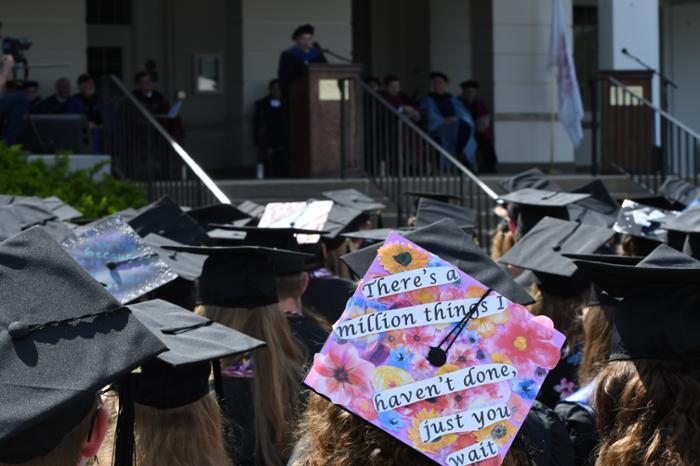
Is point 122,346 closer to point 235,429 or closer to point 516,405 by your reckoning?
point 516,405

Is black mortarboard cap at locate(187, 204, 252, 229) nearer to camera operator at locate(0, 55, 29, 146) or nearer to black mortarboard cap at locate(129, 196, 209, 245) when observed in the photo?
black mortarboard cap at locate(129, 196, 209, 245)

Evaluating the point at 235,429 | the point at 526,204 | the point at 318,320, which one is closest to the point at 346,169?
the point at 526,204

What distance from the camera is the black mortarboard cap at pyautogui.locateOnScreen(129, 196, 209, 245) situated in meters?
6.55

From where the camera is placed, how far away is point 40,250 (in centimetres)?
242

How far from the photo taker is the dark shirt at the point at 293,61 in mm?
14641

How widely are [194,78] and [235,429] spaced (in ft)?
48.1

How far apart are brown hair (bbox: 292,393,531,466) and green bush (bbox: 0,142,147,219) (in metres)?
8.66

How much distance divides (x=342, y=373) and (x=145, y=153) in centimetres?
1086

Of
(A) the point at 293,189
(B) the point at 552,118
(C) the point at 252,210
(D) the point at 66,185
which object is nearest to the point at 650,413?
(C) the point at 252,210

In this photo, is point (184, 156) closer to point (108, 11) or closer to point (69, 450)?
point (108, 11)

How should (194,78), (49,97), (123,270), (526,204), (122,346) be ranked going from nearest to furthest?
(122,346) < (123,270) < (526,204) < (49,97) < (194,78)

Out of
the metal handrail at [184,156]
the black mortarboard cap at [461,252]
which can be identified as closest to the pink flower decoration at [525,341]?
the black mortarboard cap at [461,252]

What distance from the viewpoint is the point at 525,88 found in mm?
17375

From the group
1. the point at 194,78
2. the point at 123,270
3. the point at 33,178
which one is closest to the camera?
the point at 123,270
